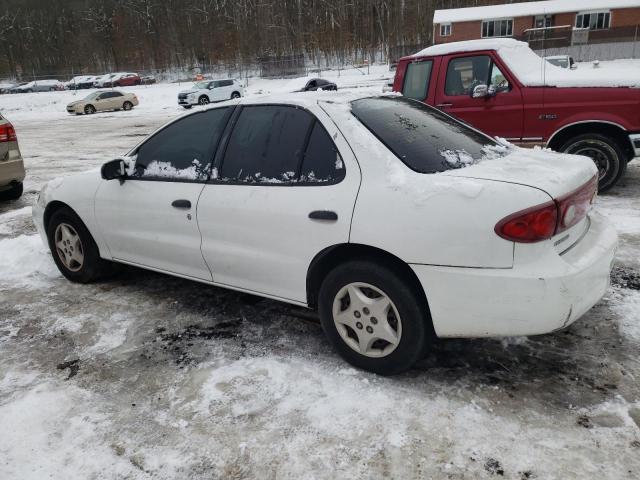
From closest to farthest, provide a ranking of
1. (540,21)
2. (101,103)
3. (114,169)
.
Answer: (114,169) < (101,103) < (540,21)

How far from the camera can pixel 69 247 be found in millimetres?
4695

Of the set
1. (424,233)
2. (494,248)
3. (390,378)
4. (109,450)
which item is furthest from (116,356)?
(494,248)

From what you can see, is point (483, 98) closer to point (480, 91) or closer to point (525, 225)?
point (480, 91)

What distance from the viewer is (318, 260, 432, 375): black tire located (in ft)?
9.00

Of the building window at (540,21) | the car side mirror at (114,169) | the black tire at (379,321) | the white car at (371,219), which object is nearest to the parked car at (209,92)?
the car side mirror at (114,169)

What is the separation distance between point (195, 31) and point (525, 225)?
74.4m

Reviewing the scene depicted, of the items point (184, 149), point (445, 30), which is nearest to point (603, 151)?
point (184, 149)

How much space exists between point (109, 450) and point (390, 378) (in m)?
1.55

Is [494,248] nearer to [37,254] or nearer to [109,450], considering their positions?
[109,450]

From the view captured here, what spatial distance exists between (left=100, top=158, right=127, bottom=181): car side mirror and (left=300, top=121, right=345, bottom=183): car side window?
170cm

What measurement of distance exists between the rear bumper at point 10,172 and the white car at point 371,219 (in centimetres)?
478

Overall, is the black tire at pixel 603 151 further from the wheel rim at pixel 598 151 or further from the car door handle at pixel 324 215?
the car door handle at pixel 324 215

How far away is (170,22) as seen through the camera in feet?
238

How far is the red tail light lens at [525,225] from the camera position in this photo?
245 cm
